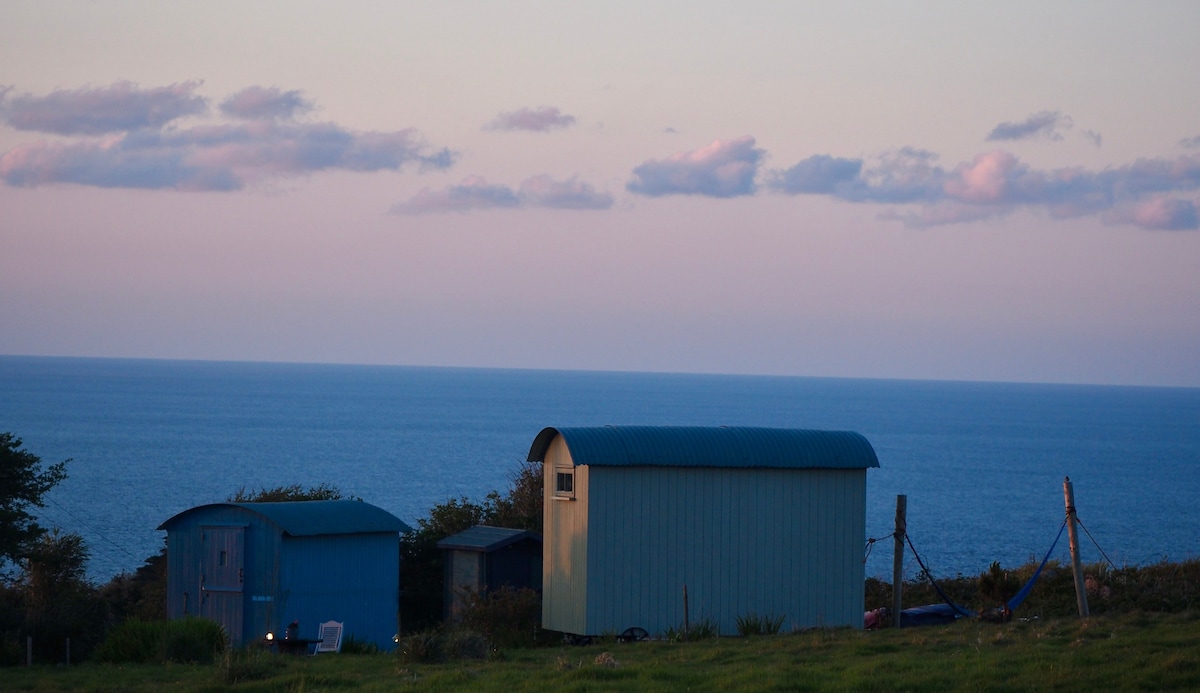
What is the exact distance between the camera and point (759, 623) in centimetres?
1772

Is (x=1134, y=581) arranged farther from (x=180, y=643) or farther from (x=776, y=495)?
(x=180, y=643)

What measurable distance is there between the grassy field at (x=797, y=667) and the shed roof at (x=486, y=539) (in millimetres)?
6808

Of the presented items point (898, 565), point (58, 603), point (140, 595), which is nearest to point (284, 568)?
point (58, 603)

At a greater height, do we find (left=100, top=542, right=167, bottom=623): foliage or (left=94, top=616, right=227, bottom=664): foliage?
(left=94, top=616, right=227, bottom=664): foliage

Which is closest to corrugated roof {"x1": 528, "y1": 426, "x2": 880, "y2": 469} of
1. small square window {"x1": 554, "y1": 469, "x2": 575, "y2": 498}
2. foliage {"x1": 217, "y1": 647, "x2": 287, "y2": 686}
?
small square window {"x1": 554, "y1": 469, "x2": 575, "y2": 498}

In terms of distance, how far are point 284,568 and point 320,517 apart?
1070 millimetres

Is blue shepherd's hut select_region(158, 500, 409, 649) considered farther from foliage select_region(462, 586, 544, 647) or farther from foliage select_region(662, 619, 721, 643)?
foliage select_region(662, 619, 721, 643)

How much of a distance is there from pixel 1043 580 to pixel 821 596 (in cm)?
500

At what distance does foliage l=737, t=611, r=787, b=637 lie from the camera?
57.0 ft

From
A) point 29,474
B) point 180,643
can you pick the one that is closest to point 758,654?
point 180,643

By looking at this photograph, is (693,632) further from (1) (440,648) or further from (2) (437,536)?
(2) (437,536)

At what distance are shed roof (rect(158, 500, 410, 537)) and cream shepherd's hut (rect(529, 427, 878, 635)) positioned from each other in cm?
339

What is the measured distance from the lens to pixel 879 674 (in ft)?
34.6

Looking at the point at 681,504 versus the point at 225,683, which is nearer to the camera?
the point at 225,683
